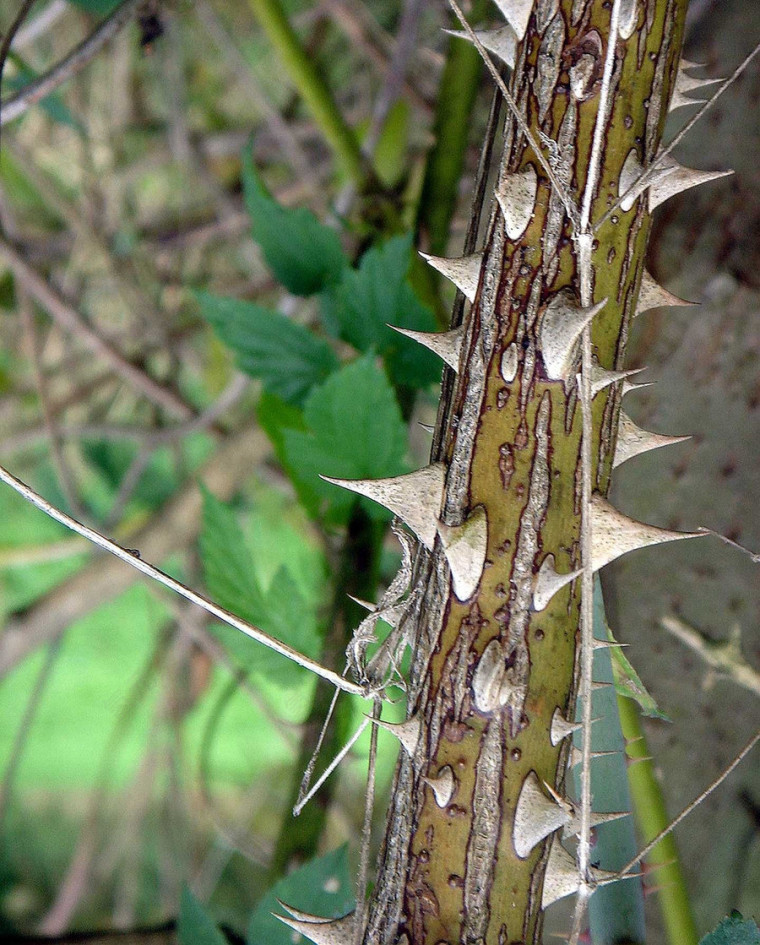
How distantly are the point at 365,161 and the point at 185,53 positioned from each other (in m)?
0.44

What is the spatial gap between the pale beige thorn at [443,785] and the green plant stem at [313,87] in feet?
1.06

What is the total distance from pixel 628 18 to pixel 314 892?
0.95 feet

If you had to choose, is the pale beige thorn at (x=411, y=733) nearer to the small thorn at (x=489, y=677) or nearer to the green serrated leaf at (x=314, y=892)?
the small thorn at (x=489, y=677)

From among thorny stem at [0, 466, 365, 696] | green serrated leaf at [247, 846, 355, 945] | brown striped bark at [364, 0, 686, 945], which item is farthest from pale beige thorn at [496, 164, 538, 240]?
green serrated leaf at [247, 846, 355, 945]

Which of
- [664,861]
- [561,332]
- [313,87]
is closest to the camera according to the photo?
[561,332]

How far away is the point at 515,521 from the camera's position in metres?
0.18

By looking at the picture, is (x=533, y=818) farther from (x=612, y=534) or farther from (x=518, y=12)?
(x=518, y=12)

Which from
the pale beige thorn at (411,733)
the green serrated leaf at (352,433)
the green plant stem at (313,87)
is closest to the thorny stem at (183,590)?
the pale beige thorn at (411,733)

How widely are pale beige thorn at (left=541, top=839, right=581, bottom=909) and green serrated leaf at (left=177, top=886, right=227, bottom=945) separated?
14 cm

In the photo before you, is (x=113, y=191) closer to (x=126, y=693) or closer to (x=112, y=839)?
(x=126, y=693)

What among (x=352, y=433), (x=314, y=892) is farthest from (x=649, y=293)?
(x=314, y=892)

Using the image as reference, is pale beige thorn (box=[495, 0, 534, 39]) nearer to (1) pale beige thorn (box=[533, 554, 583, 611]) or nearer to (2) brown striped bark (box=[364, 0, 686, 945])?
(2) brown striped bark (box=[364, 0, 686, 945])

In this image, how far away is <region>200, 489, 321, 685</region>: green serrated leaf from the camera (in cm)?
31

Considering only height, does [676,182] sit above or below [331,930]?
above
